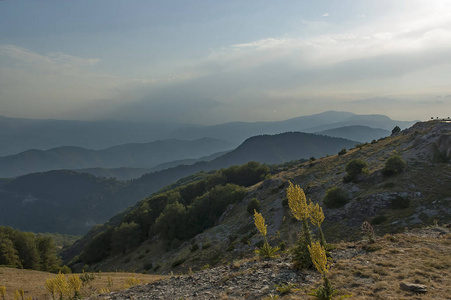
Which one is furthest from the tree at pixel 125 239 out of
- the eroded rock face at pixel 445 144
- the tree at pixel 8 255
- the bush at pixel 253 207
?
the eroded rock face at pixel 445 144

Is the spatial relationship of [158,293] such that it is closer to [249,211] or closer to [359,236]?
[359,236]

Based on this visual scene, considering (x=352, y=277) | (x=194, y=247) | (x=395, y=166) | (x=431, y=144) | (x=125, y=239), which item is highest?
(x=431, y=144)

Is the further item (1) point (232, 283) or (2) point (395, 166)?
(2) point (395, 166)

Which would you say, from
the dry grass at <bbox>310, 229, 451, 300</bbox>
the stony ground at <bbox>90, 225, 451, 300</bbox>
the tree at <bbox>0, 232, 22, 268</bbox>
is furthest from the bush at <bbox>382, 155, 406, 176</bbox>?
the tree at <bbox>0, 232, 22, 268</bbox>

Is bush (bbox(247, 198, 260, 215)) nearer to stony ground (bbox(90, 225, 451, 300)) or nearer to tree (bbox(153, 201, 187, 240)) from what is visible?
tree (bbox(153, 201, 187, 240))

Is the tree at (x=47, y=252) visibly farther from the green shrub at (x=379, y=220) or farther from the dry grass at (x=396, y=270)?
the dry grass at (x=396, y=270)

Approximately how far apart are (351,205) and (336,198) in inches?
89.2

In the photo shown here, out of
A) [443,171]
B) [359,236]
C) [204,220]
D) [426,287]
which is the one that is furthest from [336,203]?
[204,220]

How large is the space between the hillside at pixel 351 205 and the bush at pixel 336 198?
77 centimetres

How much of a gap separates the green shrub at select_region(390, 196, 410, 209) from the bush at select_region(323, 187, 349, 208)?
5094mm

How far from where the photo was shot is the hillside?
24984mm

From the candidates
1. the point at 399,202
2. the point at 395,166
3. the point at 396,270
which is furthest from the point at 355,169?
the point at 396,270

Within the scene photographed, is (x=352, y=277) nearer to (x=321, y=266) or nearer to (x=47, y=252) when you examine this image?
(x=321, y=266)

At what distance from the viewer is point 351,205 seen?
29.7 meters
